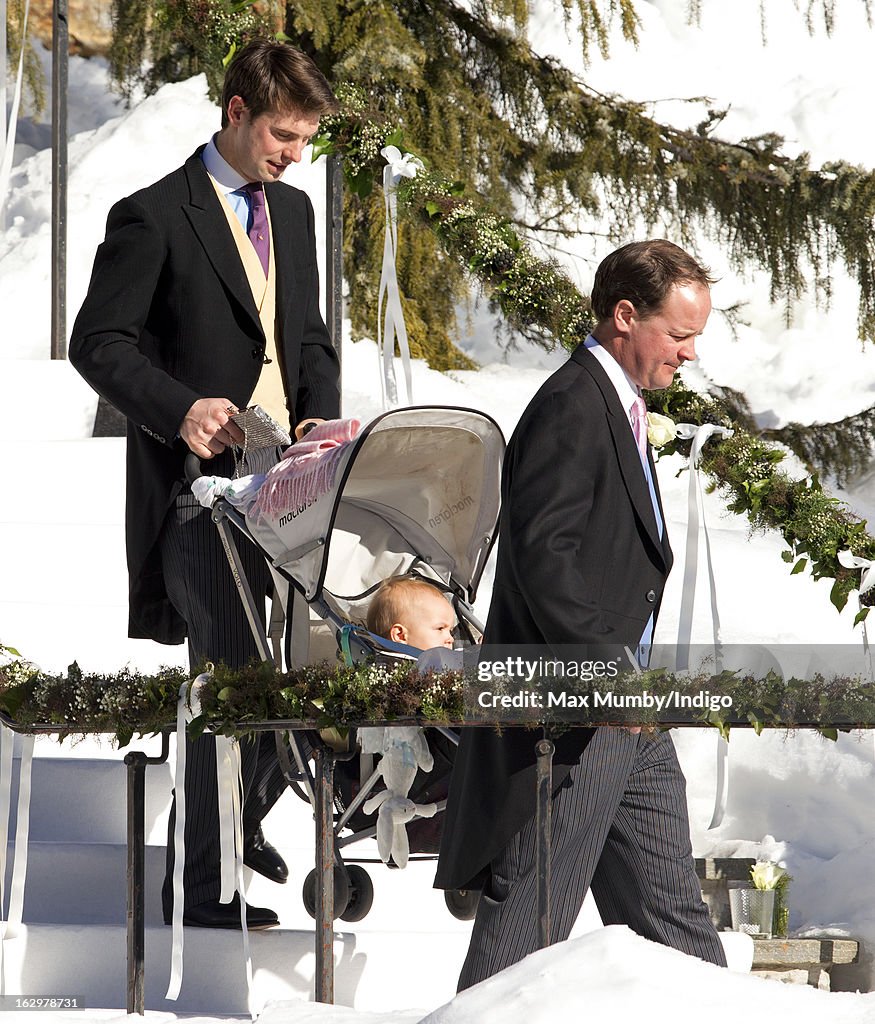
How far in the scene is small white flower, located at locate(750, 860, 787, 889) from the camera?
5.30m

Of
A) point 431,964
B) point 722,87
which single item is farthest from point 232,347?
point 722,87

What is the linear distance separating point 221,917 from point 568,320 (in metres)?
2.50

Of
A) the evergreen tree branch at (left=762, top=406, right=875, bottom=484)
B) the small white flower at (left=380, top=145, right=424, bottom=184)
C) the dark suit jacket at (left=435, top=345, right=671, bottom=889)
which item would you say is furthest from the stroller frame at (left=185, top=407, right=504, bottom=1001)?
the evergreen tree branch at (left=762, top=406, right=875, bottom=484)

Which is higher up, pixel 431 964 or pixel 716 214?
pixel 716 214

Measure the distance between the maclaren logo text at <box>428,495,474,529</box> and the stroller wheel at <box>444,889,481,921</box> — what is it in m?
0.87

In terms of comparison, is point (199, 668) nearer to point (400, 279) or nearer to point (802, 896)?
point (802, 896)

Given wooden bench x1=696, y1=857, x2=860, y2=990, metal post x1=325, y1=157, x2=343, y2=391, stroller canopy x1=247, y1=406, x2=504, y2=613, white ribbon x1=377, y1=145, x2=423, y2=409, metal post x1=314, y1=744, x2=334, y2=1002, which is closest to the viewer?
metal post x1=314, y1=744, x2=334, y2=1002

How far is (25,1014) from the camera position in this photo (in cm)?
310

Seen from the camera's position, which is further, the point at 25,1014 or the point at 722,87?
the point at 722,87

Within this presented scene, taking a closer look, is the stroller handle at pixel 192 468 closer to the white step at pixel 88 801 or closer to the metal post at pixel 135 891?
the metal post at pixel 135 891

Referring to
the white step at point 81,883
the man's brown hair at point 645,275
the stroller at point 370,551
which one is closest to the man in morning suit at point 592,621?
the man's brown hair at point 645,275

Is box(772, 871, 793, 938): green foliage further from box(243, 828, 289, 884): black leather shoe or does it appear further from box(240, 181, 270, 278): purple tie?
box(240, 181, 270, 278): purple tie

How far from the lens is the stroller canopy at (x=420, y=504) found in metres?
3.49

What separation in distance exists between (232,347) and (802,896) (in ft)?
11.1
